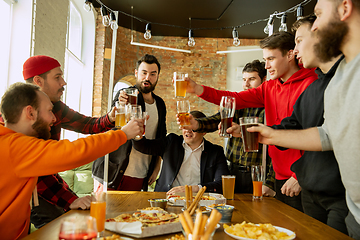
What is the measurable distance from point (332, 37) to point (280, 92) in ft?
3.45

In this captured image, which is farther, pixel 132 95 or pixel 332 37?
pixel 132 95

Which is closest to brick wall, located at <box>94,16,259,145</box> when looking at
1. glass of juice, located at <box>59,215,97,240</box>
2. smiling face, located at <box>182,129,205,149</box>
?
smiling face, located at <box>182,129,205,149</box>

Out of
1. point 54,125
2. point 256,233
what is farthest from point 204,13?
point 256,233

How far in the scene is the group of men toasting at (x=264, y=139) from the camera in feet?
3.95

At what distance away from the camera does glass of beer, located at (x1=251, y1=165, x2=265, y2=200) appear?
1933 millimetres

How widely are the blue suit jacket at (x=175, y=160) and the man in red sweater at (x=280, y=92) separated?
53 centimetres

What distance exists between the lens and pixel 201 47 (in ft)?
26.7

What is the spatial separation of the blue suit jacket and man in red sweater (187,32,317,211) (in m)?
0.53

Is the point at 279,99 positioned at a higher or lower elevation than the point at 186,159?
higher

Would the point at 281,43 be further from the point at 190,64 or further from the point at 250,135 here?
the point at 190,64

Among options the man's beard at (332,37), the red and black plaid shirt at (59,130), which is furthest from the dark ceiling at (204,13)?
the man's beard at (332,37)

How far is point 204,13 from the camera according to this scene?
6695 millimetres

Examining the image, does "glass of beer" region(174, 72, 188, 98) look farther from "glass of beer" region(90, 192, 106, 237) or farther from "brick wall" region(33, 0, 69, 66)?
"brick wall" region(33, 0, 69, 66)

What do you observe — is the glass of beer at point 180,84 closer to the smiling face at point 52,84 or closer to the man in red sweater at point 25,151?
the man in red sweater at point 25,151
